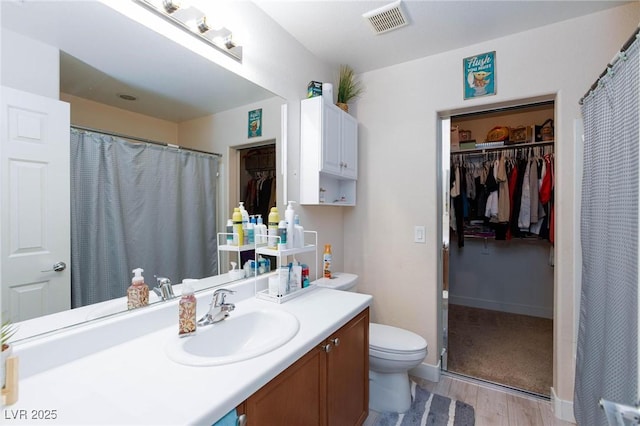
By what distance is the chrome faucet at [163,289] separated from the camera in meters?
1.21

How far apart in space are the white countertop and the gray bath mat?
3.51 feet

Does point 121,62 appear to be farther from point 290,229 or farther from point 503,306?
point 503,306

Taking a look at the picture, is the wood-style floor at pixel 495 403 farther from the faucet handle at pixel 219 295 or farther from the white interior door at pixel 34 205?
the white interior door at pixel 34 205

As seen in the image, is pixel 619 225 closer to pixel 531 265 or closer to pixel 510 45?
pixel 510 45

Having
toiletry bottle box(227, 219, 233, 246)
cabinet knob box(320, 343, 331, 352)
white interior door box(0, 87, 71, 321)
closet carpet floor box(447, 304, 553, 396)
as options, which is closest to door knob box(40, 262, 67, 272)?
white interior door box(0, 87, 71, 321)

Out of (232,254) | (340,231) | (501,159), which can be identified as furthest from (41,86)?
(501,159)

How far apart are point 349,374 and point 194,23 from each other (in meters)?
1.77

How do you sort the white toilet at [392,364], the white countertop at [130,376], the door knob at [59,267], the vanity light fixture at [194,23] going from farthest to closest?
the white toilet at [392,364] → the vanity light fixture at [194,23] → the door knob at [59,267] → the white countertop at [130,376]

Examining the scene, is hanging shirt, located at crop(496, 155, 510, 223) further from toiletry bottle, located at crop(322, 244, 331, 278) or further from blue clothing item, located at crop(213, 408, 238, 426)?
blue clothing item, located at crop(213, 408, 238, 426)

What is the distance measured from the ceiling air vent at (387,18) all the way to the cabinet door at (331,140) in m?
0.53

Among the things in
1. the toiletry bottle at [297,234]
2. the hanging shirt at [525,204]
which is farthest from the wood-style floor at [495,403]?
the hanging shirt at [525,204]

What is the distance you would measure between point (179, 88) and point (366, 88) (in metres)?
1.54

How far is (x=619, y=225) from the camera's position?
3.71 ft

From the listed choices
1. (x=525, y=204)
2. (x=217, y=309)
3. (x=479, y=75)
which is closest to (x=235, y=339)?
(x=217, y=309)
